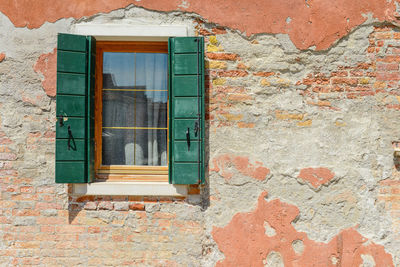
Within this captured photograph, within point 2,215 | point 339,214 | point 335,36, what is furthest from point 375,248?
point 2,215

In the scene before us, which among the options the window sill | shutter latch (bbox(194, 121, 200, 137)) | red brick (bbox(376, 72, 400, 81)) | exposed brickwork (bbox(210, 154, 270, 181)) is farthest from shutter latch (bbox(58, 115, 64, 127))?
red brick (bbox(376, 72, 400, 81))

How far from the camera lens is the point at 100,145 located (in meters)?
2.64

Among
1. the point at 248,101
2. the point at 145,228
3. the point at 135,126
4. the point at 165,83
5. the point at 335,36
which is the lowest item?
the point at 145,228

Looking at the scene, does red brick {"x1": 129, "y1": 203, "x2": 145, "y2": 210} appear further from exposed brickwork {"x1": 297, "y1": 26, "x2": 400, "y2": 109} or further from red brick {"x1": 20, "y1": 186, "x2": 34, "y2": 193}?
exposed brickwork {"x1": 297, "y1": 26, "x2": 400, "y2": 109}

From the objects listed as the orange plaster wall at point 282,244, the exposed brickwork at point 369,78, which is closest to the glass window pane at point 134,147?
the orange plaster wall at point 282,244

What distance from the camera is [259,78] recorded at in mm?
2570

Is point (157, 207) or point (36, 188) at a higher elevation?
point (36, 188)

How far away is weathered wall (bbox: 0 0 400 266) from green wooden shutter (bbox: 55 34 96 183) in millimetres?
168

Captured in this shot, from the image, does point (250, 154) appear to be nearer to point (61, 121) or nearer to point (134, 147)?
point (134, 147)

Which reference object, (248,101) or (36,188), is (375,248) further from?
(36,188)

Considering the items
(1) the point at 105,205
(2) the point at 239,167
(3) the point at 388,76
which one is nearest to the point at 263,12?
(3) the point at 388,76

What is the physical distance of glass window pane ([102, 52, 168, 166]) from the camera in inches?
105

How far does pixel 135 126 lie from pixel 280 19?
4.84 ft

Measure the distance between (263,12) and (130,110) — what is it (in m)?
1.35
